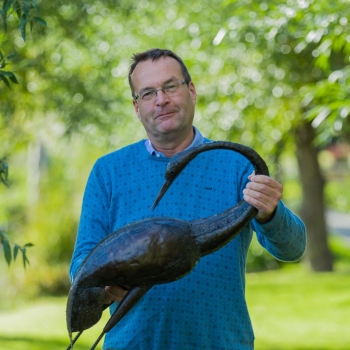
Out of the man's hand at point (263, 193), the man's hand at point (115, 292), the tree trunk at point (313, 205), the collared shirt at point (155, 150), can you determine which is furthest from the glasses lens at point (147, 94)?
the tree trunk at point (313, 205)

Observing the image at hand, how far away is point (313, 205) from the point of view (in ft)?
42.2

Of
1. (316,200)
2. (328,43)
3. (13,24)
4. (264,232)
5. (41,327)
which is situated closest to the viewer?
(264,232)

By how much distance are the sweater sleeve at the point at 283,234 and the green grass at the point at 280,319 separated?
17.9ft

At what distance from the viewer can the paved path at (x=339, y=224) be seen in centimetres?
2209

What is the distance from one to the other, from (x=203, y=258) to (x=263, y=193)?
478 millimetres

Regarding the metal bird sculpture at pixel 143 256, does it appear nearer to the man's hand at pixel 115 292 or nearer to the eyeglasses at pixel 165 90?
the man's hand at pixel 115 292

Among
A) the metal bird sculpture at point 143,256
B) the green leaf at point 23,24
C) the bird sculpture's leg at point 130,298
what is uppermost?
the green leaf at point 23,24

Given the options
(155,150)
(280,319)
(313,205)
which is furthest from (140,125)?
(155,150)

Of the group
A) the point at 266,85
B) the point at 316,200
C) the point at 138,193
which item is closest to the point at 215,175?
the point at 138,193

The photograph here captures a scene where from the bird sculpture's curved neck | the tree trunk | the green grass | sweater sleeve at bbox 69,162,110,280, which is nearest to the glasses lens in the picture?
sweater sleeve at bbox 69,162,110,280

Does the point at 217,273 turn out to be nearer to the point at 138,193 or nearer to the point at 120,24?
the point at 138,193

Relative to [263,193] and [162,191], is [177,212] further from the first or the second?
[263,193]

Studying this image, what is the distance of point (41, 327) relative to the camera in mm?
10102

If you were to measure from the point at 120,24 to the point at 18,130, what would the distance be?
2.25 metres
